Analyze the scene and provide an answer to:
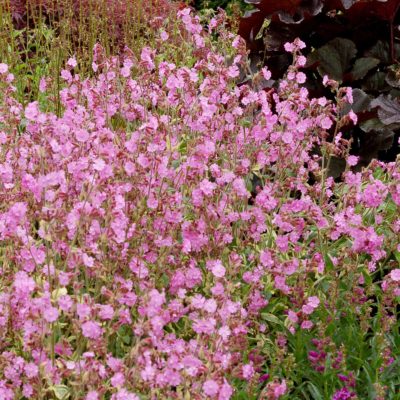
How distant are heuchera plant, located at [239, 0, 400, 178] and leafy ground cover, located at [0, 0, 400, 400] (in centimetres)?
98

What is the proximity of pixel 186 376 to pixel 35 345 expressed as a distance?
44cm

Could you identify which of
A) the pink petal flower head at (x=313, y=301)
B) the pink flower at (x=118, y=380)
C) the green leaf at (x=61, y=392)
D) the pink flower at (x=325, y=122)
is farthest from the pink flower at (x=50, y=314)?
the pink flower at (x=325, y=122)

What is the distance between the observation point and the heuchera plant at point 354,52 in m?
4.53

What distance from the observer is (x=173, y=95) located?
348 centimetres

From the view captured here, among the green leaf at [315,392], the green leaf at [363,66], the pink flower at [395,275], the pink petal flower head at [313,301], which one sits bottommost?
the green leaf at [315,392]

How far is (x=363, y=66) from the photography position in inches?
183

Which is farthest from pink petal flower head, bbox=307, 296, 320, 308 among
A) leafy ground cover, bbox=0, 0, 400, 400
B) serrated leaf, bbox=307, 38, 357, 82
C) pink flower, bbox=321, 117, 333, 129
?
serrated leaf, bbox=307, 38, 357, 82

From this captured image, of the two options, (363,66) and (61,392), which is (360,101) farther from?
(61,392)

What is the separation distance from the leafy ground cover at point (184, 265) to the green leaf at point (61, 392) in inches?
0.7

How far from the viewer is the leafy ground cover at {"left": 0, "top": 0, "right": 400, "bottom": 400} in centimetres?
230

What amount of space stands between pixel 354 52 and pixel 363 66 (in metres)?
0.09

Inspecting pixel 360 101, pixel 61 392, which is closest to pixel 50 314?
pixel 61 392

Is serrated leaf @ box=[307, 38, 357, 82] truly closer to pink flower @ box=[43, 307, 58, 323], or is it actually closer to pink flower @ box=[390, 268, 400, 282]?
pink flower @ box=[390, 268, 400, 282]

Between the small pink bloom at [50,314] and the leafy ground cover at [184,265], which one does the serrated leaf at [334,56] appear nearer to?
the leafy ground cover at [184,265]
